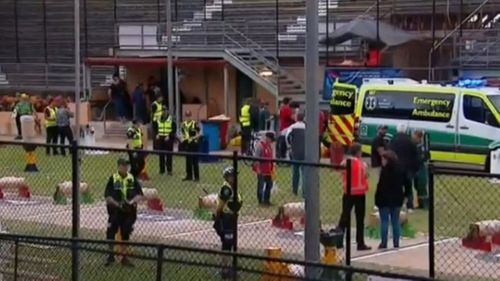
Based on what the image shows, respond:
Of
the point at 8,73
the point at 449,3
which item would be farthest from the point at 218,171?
the point at 8,73

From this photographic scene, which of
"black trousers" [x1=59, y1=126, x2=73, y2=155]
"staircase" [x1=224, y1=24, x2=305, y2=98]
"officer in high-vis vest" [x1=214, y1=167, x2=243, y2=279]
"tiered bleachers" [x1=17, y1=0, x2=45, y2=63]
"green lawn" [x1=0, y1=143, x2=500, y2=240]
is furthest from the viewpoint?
"tiered bleachers" [x1=17, y1=0, x2=45, y2=63]

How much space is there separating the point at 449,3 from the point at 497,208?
905 inches

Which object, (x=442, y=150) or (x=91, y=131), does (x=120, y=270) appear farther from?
(x=91, y=131)

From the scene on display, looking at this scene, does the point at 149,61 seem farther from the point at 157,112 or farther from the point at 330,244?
the point at 330,244

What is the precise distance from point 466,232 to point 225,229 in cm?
494

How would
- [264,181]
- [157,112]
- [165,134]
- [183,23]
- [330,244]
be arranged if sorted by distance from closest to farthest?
1. [330,244]
2. [264,181]
3. [165,134]
4. [157,112]
5. [183,23]

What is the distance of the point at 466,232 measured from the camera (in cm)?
1850

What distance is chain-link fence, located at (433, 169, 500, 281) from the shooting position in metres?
16.2

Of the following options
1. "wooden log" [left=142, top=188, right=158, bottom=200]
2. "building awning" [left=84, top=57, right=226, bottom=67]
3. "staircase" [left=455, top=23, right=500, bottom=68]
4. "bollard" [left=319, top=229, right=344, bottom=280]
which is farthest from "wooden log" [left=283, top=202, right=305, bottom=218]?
"building awning" [left=84, top=57, right=226, bottom=67]

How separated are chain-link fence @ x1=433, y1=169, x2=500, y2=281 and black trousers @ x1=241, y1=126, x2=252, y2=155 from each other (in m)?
10.4

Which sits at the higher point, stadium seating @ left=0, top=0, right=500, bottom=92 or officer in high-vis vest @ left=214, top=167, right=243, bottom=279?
stadium seating @ left=0, top=0, right=500, bottom=92

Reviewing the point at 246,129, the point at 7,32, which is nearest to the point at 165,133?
the point at 246,129

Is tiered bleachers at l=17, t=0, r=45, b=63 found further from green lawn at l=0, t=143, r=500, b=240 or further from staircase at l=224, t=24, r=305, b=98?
green lawn at l=0, t=143, r=500, b=240

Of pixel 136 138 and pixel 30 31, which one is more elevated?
pixel 30 31
